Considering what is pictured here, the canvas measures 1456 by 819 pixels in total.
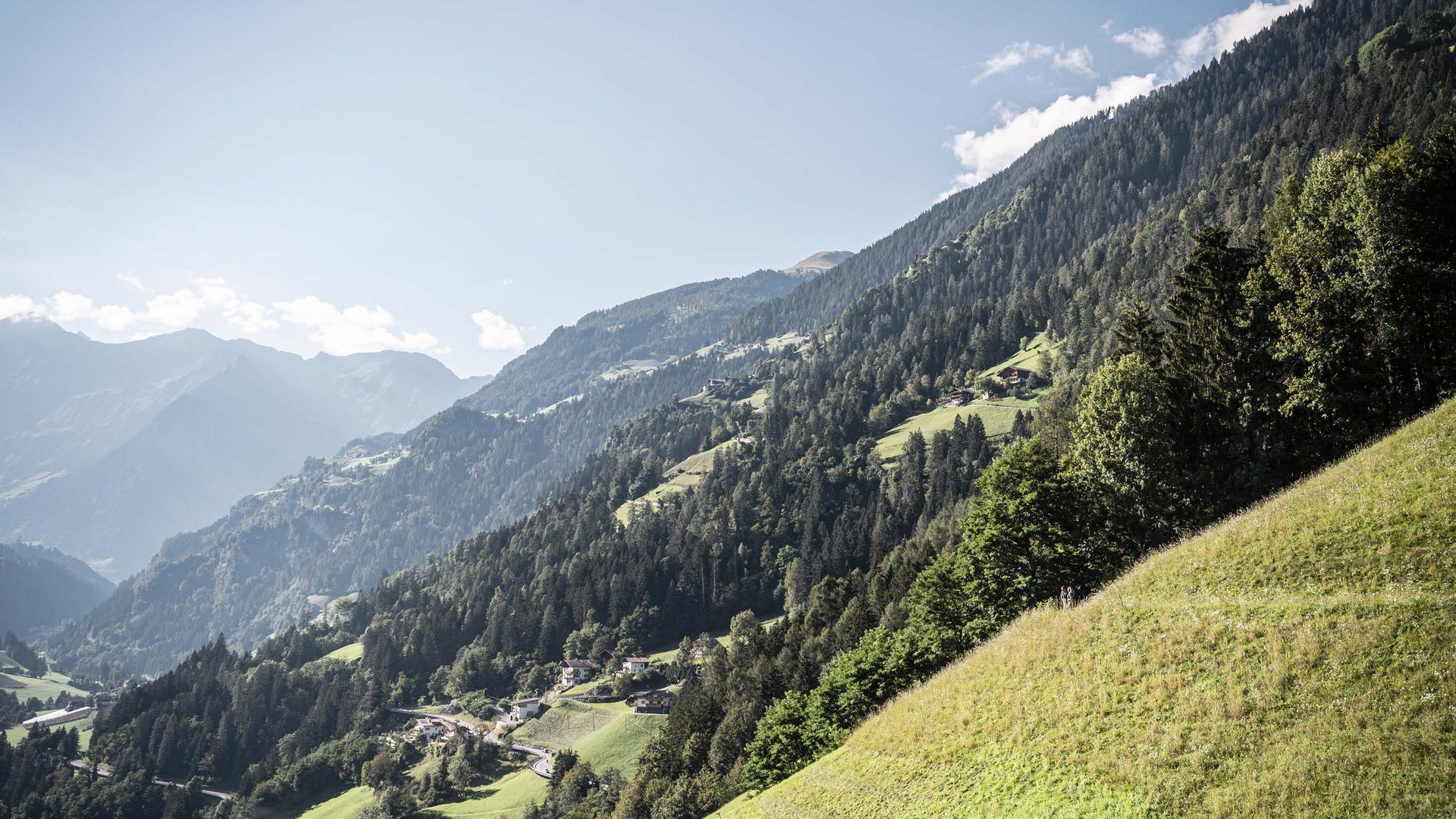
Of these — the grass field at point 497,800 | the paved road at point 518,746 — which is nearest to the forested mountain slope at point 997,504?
the paved road at point 518,746

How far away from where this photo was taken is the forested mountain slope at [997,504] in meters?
38.8

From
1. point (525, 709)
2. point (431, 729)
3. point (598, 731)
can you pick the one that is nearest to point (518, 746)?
point (525, 709)

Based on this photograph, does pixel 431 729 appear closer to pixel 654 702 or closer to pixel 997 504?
pixel 654 702

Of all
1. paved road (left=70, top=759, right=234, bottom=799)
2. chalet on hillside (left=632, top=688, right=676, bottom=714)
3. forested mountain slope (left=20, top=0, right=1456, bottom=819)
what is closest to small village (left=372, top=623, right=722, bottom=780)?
chalet on hillside (left=632, top=688, right=676, bottom=714)

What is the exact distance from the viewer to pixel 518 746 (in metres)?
128

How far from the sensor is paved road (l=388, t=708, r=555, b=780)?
11512cm

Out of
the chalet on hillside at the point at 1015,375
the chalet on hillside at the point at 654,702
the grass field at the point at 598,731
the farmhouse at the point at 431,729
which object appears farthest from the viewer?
the chalet on hillside at the point at 1015,375

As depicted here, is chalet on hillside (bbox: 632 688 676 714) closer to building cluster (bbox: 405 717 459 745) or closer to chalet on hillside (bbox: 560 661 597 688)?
chalet on hillside (bbox: 560 661 597 688)

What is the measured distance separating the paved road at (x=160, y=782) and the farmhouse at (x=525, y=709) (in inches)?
2371

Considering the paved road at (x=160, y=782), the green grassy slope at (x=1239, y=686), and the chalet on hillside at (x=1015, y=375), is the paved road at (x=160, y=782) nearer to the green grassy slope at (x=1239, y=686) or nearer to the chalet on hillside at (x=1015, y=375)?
the green grassy slope at (x=1239, y=686)

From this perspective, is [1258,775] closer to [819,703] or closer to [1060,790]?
[1060,790]

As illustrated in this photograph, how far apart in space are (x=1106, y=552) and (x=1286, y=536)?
50.8 feet

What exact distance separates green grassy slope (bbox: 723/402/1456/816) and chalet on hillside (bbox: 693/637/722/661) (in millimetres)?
110475

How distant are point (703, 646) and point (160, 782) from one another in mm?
133005
